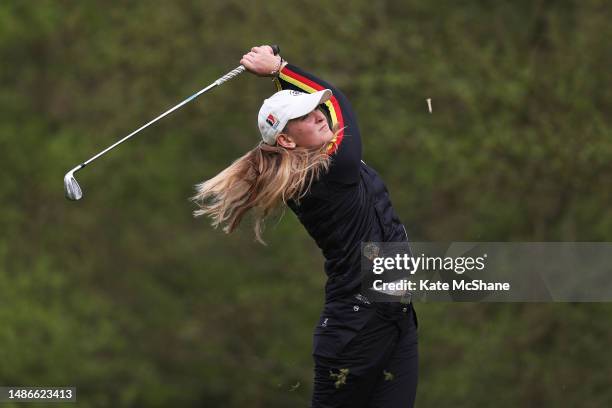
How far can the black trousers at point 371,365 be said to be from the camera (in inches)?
176

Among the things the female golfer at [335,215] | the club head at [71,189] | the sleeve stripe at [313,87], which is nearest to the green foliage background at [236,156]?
the club head at [71,189]

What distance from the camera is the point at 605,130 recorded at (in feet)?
34.5

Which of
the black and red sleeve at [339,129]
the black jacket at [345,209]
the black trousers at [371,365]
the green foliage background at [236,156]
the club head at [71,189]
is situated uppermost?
the green foliage background at [236,156]

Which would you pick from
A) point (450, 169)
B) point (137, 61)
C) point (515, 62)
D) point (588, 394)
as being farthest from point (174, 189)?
point (588, 394)

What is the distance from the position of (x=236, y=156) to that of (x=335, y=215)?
737 cm

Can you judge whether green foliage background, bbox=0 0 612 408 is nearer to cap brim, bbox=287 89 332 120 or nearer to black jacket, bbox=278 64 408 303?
black jacket, bbox=278 64 408 303

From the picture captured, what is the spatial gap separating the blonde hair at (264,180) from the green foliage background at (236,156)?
6.12 metres

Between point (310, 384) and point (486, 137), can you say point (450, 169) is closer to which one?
point (486, 137)

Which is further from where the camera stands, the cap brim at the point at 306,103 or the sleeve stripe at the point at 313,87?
the sleeve stripe at the point at 313,87

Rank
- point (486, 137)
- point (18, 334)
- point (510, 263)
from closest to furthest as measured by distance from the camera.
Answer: point (510, 263) < point (486, 137) < point (18, 334)

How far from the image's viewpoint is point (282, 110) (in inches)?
174

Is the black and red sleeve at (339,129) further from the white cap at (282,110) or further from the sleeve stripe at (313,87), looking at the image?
the white cap at (282,110)

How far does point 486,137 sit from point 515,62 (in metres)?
0.79

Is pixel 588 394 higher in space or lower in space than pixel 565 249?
lower
